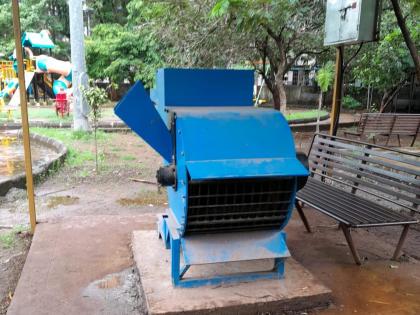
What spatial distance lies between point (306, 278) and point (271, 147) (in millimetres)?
990

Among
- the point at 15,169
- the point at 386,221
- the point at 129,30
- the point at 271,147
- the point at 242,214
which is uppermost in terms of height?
the point at 129,30

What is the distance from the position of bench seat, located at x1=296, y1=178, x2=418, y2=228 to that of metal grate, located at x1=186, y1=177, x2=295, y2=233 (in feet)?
2.46

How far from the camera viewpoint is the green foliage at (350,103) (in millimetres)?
20656

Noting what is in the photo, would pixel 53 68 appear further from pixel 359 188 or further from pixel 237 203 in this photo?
pixel 237 203

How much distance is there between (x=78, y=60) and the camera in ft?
33.1

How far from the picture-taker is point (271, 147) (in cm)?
249

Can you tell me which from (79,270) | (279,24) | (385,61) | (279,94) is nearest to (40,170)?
(79,270)

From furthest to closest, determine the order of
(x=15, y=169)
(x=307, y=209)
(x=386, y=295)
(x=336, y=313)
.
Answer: (x=15, y=169), (x=307, y=209), (x=386, y=295), (x=336, y=313)

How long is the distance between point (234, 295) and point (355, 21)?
2915 mm

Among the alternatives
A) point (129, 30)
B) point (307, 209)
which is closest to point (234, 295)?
point (307, 209)

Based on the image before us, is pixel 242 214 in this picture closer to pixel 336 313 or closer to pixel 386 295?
pixel 336 313

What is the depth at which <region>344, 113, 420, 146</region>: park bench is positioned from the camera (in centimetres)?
913

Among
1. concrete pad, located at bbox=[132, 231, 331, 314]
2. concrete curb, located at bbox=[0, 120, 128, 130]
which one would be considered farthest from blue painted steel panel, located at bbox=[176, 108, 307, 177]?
concrete curb, located at bbox=[0, 120, 128, 130]

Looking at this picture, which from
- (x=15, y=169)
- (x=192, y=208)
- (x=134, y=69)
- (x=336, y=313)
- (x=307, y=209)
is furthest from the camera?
(x=134, y=69)
